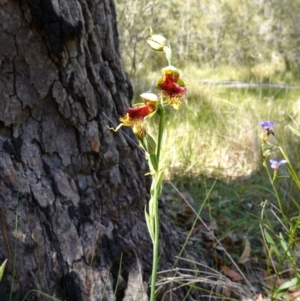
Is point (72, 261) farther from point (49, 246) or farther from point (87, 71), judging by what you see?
point (87, 71)

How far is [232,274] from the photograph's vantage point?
2316 mm

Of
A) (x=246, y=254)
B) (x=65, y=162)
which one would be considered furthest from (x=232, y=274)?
(x=65, y=162)

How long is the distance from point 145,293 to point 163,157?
169 cm

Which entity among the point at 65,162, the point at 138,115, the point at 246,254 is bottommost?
the point at 246,254

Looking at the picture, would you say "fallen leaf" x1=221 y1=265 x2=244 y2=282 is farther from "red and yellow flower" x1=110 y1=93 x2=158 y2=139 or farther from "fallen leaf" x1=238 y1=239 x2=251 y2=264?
"red and yellow flower" x1=110 y1=93 x2=158 y2=139

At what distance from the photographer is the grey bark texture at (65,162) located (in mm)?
1672

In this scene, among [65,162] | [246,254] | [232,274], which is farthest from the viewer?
[246,254]

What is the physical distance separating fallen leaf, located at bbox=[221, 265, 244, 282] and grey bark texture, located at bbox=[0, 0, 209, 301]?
430 mm

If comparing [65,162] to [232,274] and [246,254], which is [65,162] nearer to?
[232,274]

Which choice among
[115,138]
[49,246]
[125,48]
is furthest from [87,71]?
[125,48]

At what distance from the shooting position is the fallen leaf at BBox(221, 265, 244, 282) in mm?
2295

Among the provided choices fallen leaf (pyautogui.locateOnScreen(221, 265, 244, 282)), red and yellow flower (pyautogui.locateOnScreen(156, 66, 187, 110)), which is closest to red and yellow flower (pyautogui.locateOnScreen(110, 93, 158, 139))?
red and yellow flower (pyautogui.locateOnScreen(156, 66, 187, 110))

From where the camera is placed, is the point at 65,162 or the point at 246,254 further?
the point at 246,254

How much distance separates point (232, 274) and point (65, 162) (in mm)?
867
